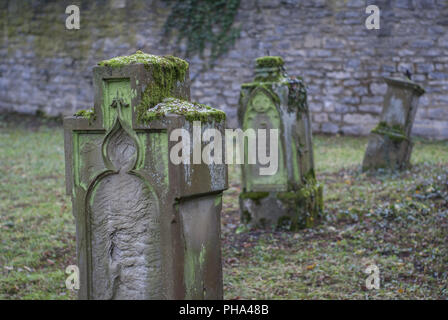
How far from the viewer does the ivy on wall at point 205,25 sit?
40.1 feet

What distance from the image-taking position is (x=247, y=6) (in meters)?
12.1

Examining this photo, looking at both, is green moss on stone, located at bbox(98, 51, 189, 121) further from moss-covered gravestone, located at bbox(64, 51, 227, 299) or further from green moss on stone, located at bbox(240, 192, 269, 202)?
green moss on stone, located at bbox(240, 192, 269, 202)

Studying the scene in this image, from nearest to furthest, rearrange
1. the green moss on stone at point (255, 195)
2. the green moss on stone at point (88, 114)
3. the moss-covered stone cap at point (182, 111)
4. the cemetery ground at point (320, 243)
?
the moss-covered stone cap at point (182, 111)
the green moss on stone at point (88, 114)
the cemetery ground at point (320, 243)
the green moss on stone at point (255, 195)

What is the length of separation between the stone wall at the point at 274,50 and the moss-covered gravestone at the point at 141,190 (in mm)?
9238

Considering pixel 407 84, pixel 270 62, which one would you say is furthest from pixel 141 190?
pixel 407 84

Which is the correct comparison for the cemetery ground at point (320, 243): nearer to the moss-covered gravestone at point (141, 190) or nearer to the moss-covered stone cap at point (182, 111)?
the moss-covered gravestone at point (141, 190)

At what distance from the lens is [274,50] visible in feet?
39.6

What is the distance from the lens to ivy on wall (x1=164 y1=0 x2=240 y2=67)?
12.2 m

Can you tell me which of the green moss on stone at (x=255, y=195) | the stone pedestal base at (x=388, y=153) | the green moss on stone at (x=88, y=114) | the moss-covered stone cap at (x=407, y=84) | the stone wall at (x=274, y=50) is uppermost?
the stone wall at (x=274, y=50)

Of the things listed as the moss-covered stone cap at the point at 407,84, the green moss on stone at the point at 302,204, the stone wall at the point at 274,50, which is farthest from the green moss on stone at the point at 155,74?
the stone wall at the point at 274,50

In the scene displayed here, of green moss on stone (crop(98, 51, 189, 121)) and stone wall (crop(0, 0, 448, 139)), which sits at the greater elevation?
stone wall (crop(0, 0, 448, 139))

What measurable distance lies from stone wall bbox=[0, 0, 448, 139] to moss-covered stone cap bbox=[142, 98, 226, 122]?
30.6 feet

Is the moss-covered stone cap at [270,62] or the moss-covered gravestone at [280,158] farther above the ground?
the moss-covered stone cap at [270,62]

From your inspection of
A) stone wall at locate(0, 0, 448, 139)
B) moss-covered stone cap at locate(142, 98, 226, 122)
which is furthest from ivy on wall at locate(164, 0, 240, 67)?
moss-covered stone cap at locate(142, 98, 226, 122)
